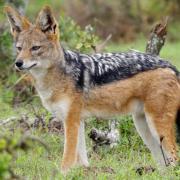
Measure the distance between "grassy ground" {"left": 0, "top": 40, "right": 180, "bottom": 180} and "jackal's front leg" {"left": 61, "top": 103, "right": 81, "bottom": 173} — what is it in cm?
18

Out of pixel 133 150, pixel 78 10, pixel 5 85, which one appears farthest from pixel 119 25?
pixel 133 150

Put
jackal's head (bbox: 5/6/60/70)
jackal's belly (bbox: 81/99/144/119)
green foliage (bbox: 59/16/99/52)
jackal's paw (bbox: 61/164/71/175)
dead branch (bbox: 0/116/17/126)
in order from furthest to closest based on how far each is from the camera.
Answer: green foliage (bbox: 59/16/99/52) < dead branch (bbox: 0/116/17/126) < jackal's belly (bbox: 81/99/144/119) < jackal's head (bbox: 5/6/60/70) < jackal's paw (bbox: 61/164/71/175)

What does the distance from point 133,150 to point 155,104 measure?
1.45 metres

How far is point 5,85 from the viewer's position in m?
12.2

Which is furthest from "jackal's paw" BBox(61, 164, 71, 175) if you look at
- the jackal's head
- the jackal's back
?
the jackal's head

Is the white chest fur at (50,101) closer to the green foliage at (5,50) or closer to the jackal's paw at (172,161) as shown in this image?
the jackal's paw at (172,161)

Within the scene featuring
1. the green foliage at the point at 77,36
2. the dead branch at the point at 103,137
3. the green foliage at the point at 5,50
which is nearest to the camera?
the dead branch at the point at 103,137

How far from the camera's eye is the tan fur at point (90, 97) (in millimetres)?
→ 8281

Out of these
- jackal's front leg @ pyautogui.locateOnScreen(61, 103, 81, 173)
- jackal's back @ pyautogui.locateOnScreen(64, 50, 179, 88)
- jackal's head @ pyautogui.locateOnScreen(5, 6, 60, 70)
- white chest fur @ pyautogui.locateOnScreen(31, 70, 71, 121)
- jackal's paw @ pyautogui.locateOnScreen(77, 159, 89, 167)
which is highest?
jackal's head @ pyautogui.locateOnScreen(5, 6, 60, 70)

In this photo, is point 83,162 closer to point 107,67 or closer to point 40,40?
point 107,67

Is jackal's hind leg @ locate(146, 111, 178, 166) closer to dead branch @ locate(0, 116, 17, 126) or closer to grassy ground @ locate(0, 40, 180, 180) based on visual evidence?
grassy ground @ locate(0, 40, 180, 180)

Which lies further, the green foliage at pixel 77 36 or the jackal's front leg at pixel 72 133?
the green foliage at pixel 77 36

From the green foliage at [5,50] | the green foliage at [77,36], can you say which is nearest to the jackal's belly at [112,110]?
the green foliage at [77,36]

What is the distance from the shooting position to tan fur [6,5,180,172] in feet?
27.2
